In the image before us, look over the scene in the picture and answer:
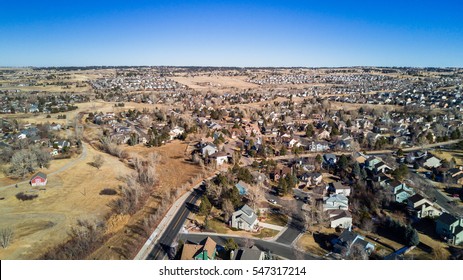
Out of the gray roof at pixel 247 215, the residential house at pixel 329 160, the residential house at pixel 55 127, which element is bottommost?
the gray roof at pixel 247 215

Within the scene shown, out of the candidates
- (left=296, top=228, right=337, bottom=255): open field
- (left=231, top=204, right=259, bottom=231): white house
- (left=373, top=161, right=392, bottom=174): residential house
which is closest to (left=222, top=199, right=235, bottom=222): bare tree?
(left=231, top=204, right=259, bottom=231): white house

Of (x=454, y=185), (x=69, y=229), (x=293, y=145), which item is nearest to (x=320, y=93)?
(x=293, y=145)

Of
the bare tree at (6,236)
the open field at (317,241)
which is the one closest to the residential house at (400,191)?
the open field at (317,241)

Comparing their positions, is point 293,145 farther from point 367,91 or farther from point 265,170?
point 367,91

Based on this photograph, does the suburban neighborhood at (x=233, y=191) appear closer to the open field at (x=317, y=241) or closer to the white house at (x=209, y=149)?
the open field at (x=317, y=241)

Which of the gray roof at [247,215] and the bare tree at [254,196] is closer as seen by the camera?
the gray roof at [247,215]

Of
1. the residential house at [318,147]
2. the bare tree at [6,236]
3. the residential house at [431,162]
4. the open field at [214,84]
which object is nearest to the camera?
the bare tree at [6,236]

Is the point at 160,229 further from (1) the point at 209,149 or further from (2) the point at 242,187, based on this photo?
(1) the point at 209,149

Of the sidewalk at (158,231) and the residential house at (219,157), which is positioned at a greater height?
the residential house at (219,157)
